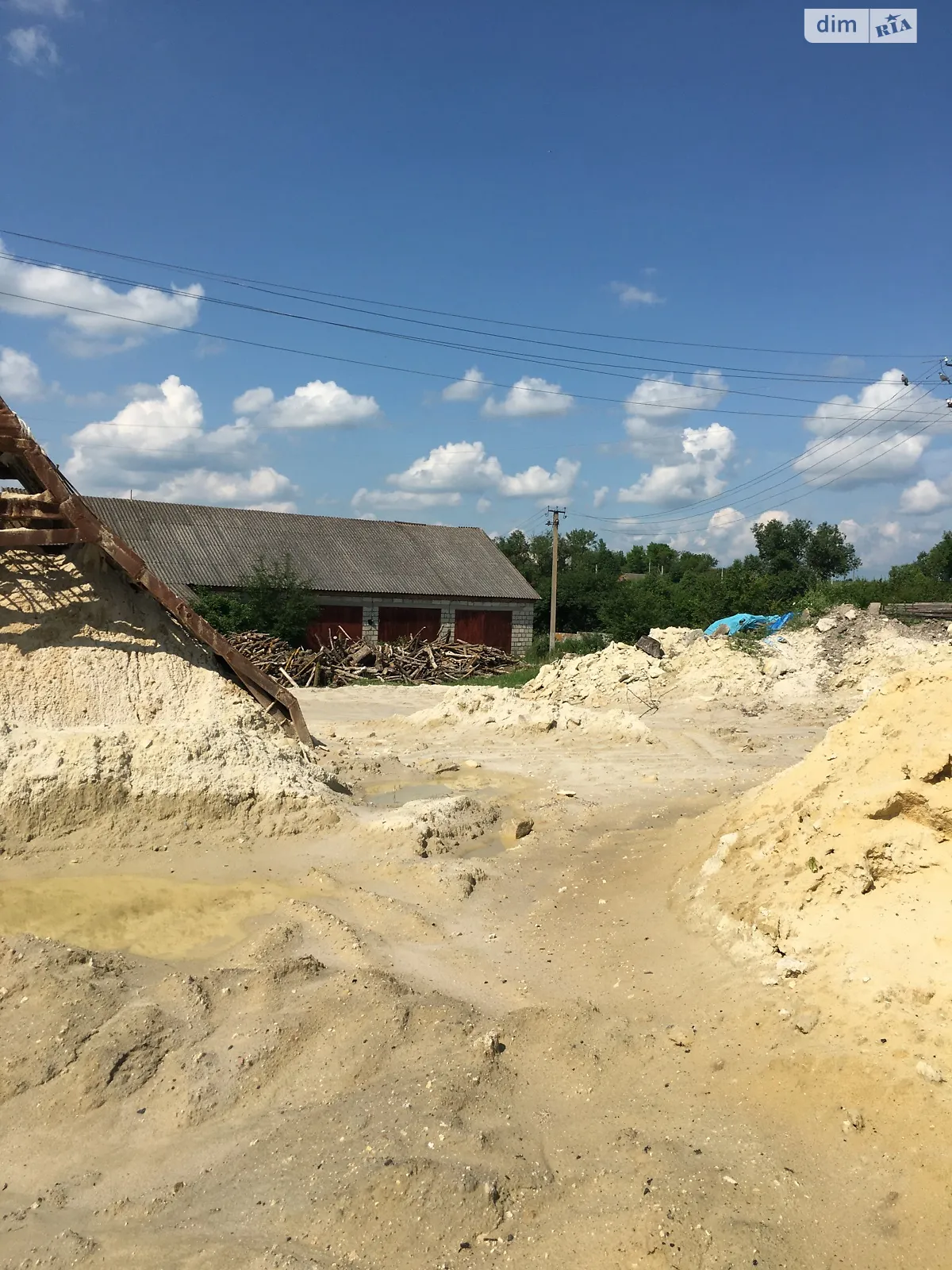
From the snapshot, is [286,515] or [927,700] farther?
[286,515]

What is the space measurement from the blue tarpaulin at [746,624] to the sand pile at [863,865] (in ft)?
54.4

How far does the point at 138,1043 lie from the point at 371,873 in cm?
383

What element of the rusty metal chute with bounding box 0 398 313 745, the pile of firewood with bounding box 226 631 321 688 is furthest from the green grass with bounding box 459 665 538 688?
the rusty metal chute with bounding box 0 398 313 745

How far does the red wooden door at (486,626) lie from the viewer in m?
37.1

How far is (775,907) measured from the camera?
6.61m

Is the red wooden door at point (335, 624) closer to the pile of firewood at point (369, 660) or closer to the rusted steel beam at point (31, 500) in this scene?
the pile of firewood at point (369, 660)

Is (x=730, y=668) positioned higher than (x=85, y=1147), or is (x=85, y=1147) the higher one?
(x=730, y=668)

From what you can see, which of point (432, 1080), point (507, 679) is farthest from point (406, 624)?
point (432, 1080)

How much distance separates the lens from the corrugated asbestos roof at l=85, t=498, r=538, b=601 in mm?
33406

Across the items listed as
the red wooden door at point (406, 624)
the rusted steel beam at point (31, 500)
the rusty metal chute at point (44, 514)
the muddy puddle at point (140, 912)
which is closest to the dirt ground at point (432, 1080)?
the muddy puddle at point (140, 912)

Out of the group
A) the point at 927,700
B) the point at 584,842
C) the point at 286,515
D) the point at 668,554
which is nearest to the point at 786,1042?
the point at 927,700

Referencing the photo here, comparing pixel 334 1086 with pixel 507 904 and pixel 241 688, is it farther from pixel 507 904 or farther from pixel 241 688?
pixel 241 688

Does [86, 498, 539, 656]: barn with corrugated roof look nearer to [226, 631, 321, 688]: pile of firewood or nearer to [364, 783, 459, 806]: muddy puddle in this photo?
[226, 631, 321, 688]: pile of firewood

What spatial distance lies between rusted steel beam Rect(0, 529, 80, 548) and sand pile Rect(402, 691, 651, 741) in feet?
32.3
